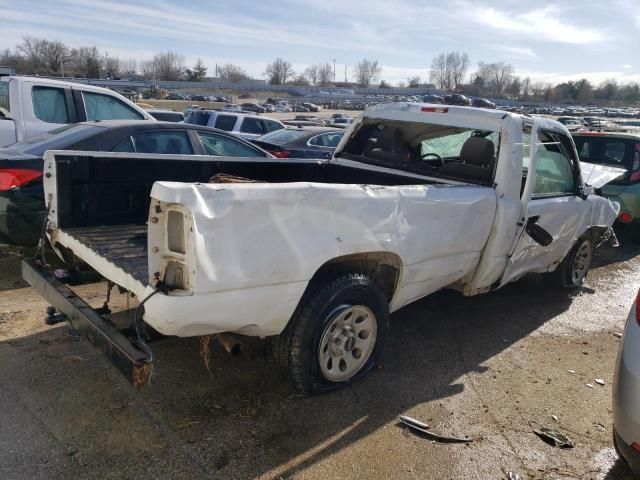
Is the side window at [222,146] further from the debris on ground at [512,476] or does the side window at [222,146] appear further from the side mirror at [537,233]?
the debris on ground at [512,476]

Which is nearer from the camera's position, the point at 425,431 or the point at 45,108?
the point at 425,431

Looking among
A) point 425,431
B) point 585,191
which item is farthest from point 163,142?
point 585,191

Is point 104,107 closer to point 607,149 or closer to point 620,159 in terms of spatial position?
point 607,149

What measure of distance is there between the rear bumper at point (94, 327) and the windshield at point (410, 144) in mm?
3136

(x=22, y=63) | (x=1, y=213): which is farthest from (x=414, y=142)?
(x=22, y=63)

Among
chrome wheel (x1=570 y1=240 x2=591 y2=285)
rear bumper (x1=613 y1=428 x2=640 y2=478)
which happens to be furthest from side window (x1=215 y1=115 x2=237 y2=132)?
rear bumper (x1=613 y1=428 x2=640 y2=478)

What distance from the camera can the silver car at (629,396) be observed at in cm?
263

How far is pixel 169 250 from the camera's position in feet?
8.47

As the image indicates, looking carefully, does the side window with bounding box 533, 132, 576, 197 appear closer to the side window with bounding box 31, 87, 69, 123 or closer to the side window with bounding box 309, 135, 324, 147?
the side window with bounding box 31, 87, 69, 123

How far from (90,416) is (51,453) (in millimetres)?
361

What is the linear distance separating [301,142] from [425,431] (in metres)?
8.58

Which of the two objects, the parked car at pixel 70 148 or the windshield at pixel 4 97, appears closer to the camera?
the parked car at pixel 70 148

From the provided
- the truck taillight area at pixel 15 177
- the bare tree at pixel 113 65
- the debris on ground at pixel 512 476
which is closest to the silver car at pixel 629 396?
the debris on ground at pixel 512 476

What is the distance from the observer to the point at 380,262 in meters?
3.54
